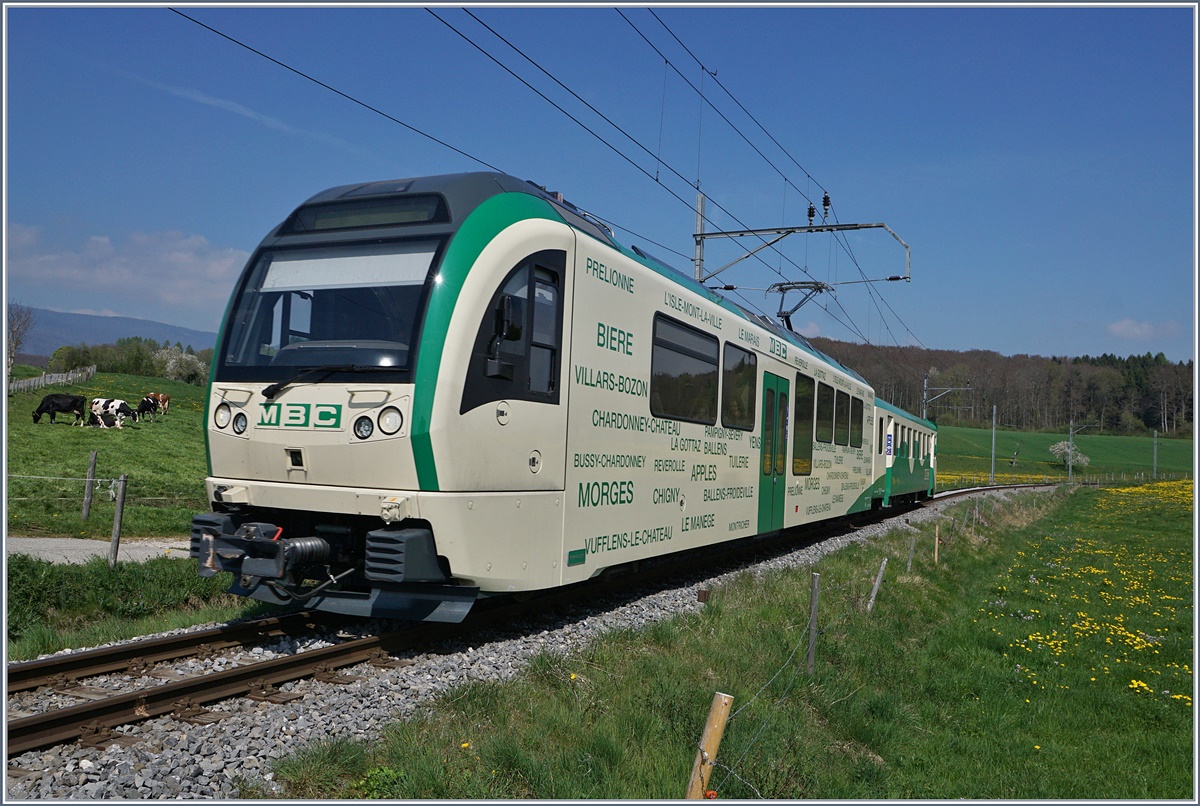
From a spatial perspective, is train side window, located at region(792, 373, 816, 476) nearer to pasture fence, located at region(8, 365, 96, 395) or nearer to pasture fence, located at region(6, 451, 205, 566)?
pasture fence, located at region(6, 451, 205, 566)

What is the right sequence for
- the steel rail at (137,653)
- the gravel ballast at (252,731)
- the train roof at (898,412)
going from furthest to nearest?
the train roof at (898,412)
the steel rail at (137,653)
the gravel ballast at (252,731)

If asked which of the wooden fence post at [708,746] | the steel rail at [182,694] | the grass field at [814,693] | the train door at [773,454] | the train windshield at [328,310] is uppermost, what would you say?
the train windshield at [328,310]

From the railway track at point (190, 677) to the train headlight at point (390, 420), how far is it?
1682mm

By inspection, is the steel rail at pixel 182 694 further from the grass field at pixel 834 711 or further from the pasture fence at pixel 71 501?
the pasture fence at pixel 71 501

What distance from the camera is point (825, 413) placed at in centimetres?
1656

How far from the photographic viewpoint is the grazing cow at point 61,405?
1193 inches

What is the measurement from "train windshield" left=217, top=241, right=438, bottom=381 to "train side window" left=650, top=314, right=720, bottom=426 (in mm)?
3284

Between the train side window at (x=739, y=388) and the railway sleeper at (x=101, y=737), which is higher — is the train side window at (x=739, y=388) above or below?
above

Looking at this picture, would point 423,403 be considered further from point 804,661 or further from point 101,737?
point 804,661

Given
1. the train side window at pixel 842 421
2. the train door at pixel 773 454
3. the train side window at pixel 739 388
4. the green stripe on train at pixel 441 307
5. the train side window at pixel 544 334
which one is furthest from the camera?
the train side window at pixel 842 421

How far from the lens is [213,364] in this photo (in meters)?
7.31

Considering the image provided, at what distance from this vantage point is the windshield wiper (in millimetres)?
6609

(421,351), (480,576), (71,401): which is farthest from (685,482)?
(71,401)

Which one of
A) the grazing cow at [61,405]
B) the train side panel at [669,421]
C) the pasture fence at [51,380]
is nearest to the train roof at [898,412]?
the train side panel at [669,421]
